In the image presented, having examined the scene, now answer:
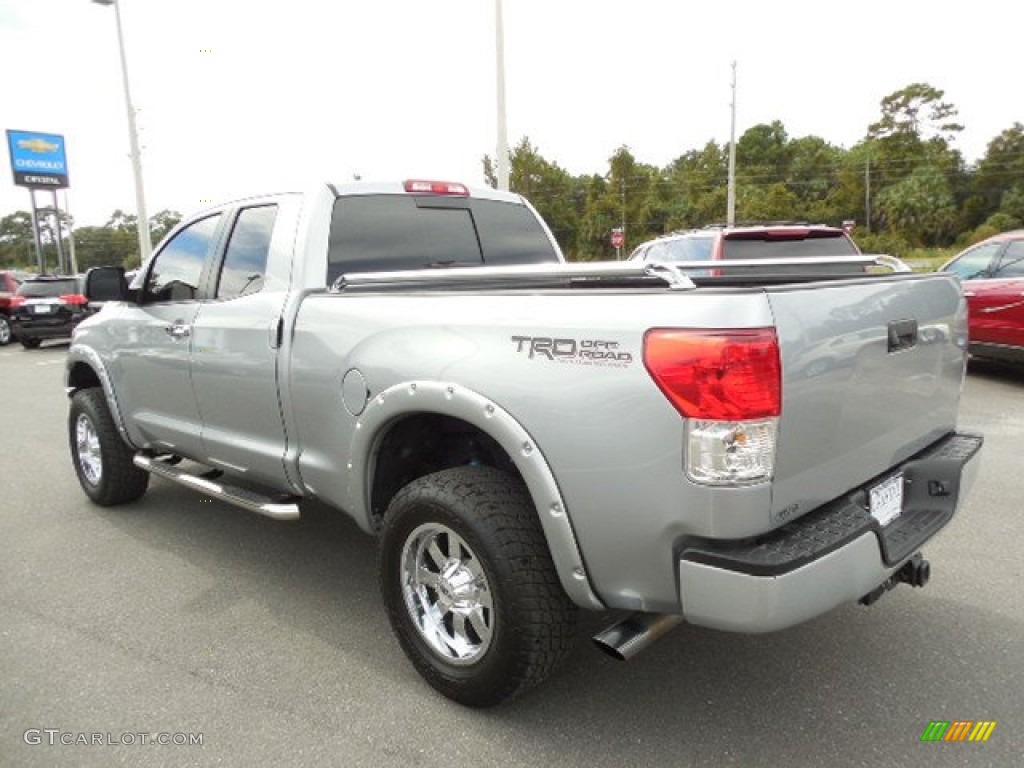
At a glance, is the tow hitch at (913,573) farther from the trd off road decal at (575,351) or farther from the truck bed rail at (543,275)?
the trd off road decal at (575,351)

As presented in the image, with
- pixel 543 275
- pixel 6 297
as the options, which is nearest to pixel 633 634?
pixel 543 275

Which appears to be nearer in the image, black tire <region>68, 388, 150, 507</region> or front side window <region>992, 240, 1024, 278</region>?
black tire <region>68, 388, 150, 507</region>

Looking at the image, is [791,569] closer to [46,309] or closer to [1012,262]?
[1012,262]

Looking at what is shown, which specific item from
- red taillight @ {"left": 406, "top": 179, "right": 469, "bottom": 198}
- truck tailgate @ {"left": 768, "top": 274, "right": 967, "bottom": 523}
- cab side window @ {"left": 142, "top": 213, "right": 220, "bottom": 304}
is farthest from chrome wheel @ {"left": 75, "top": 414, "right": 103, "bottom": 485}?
truck tailgate @ {"left": 768, "top": 274, "right": 967, "bottom": 523}

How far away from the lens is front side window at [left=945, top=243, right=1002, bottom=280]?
846 centimetres

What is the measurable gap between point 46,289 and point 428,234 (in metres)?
16.8

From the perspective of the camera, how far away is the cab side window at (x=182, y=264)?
4.00 metres

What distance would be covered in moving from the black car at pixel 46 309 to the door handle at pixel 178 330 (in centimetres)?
1492

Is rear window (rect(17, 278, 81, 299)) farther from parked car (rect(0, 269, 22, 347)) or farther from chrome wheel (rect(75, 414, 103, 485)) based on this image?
chrome wheel (rect(75, 414, 103, 485))

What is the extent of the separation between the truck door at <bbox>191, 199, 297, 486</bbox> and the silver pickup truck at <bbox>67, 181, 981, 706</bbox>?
0.6 inches

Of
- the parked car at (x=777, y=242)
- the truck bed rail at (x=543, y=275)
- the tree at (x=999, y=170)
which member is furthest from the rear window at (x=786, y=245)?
the tree at (x=999, y=170)

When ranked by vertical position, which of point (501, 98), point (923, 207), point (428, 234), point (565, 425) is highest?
point (501, 98)

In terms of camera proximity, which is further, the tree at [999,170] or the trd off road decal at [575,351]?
the tree at [999,170]

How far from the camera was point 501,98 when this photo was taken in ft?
42.1
